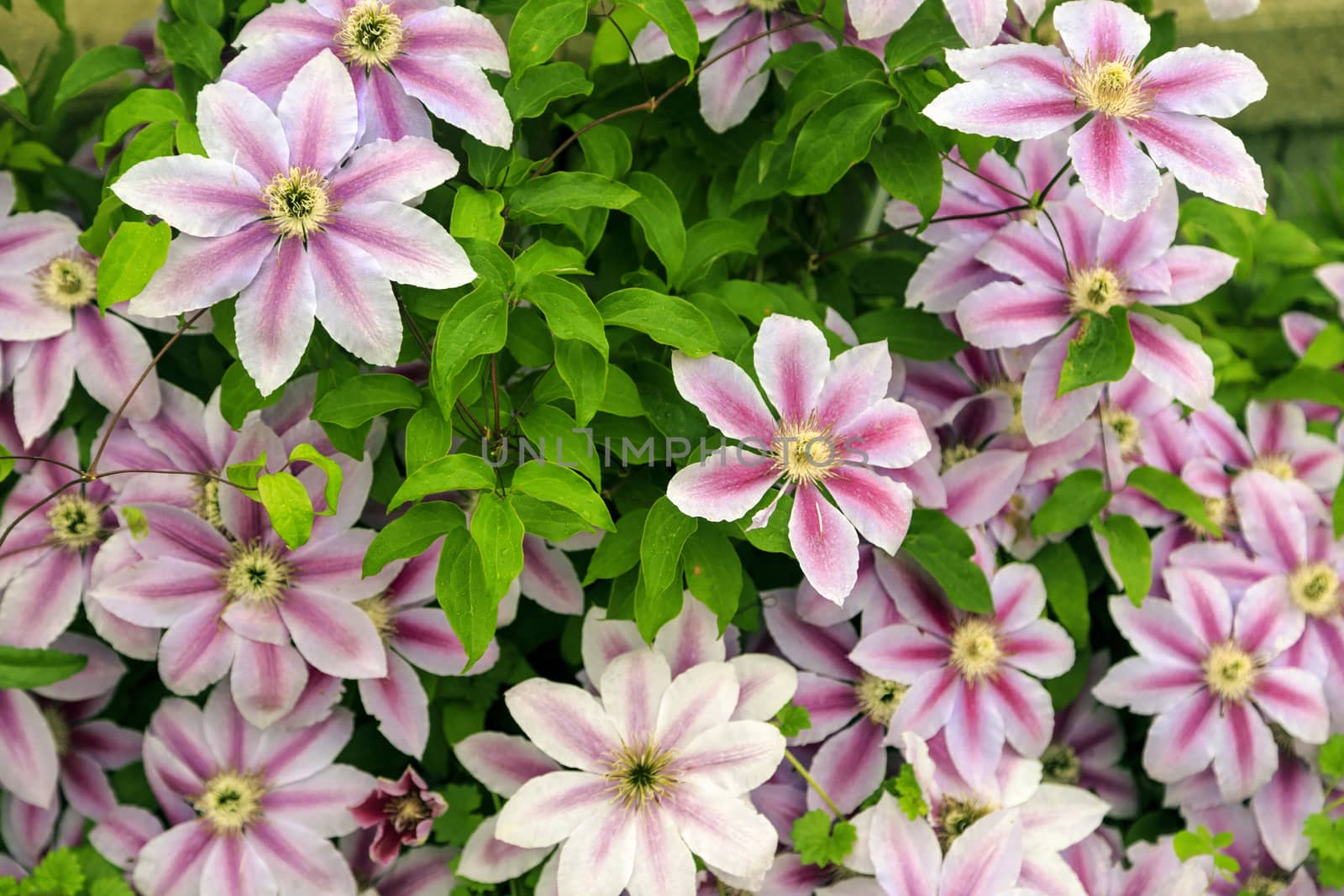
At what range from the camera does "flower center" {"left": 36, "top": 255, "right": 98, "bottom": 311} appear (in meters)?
0.87

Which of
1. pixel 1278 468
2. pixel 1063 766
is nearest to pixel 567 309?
pixel 1063 766

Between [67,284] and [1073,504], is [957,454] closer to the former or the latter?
[1073,504]

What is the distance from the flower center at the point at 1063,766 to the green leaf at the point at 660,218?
0.57 m

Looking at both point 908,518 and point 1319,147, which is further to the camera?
point 1319,147

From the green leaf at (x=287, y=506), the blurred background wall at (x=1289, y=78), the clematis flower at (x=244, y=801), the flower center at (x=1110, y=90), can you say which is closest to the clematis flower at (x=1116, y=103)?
the flower center at (x=1110, y=90)

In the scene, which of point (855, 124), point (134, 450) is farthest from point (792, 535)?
point (134, 450)

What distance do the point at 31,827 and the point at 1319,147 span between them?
163cm

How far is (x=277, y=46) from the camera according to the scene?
2.40 ft

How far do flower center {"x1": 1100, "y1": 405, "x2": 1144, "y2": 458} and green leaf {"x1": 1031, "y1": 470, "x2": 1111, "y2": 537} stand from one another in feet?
0.24

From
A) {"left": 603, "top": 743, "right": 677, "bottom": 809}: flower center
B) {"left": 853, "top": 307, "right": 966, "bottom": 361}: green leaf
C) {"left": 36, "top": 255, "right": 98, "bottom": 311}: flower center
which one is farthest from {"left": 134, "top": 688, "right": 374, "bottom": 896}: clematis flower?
{"left": 853, "top": 307, "right": 966, "bottom": 361}: green leaf

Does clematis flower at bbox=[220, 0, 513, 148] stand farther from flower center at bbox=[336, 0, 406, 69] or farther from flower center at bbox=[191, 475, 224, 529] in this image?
flower center at bbox=[191, 475, 224, 529]

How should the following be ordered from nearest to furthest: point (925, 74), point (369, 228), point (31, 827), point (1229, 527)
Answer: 1. point (369, 228)
2. point (925, 74)
3. point (31, 827)
4. point (1229, 527)

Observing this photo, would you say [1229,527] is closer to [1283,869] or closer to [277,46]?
[1283,869]

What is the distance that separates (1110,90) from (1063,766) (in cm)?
60
